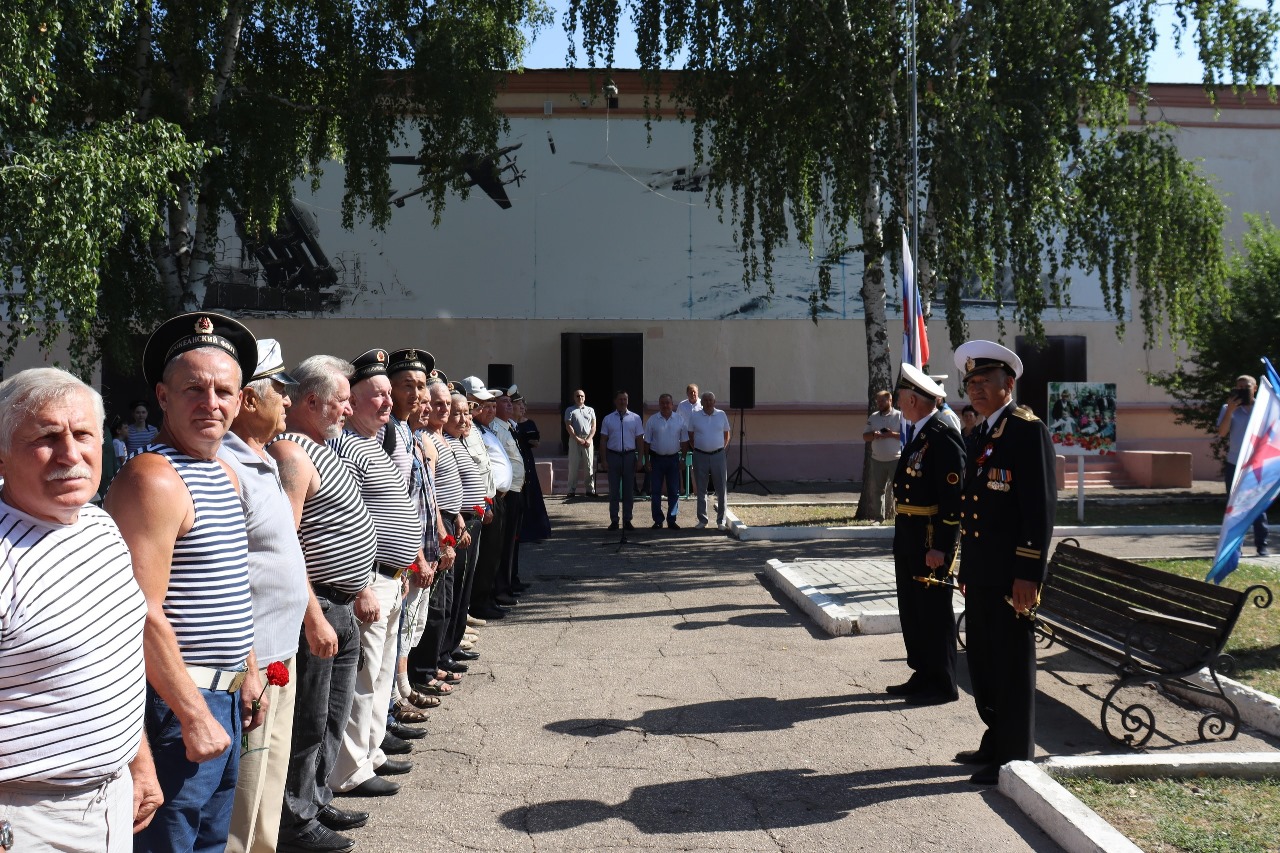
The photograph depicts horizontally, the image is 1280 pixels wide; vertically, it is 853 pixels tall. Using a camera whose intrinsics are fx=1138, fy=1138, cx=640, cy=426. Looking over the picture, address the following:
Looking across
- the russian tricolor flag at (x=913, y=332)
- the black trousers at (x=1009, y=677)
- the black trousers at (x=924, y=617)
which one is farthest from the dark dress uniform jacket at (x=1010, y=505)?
the russian tricolor flag at (x=913, y=332)

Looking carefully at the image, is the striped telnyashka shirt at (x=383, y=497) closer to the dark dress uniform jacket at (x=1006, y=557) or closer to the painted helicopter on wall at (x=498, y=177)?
the dark dress uniform jacket at (x=1006, y=557)

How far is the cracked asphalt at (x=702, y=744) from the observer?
4.81 metres

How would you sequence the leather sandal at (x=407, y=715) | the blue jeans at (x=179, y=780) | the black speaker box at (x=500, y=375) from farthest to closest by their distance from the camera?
the black speaker box at (x=500, y=375), the leather sandal at (x=407, y=715), the blue jeans at (x=179, y=780)

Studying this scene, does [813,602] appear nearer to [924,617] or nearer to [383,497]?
[924,617]

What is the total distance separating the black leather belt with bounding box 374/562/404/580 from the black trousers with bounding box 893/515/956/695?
3396 millimetres

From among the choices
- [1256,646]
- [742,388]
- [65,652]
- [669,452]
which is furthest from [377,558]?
[742,388]

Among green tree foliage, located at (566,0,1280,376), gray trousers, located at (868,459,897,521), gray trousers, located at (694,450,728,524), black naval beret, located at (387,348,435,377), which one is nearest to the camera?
black naval beret, located at (387,348,435,377)

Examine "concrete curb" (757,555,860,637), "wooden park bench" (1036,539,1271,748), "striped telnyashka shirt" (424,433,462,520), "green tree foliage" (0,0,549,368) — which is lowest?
"concrete curb" (757,555,860,637)

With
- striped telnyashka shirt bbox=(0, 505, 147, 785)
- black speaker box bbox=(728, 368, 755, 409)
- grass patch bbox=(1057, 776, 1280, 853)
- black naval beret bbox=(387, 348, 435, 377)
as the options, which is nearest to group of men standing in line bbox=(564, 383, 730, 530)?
black speaker box bbox=(728, 368, 755, 409)

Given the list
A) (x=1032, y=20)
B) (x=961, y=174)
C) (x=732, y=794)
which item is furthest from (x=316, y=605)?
(x=1032, y=20)

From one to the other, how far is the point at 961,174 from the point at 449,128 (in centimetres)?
776

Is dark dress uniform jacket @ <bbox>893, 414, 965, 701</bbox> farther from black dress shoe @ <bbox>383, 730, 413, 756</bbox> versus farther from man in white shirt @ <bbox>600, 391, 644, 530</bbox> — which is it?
man in white shirt @ <bbox>600, 391, 644, 530</bbox>

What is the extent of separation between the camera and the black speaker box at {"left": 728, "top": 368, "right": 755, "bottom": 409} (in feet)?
76.2

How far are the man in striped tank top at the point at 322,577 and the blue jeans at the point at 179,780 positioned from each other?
989mm
